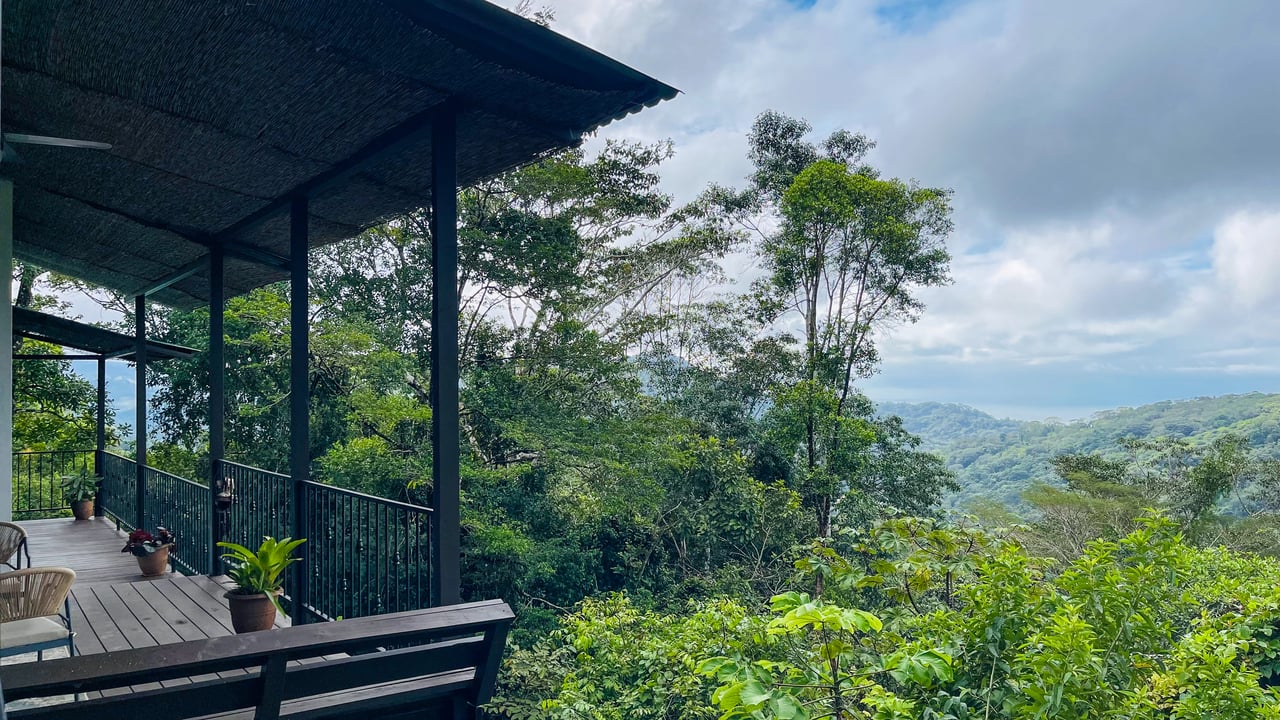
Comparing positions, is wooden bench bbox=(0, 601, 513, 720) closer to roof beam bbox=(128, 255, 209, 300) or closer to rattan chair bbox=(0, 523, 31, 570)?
rattan chair bbox=(0, 523, 31, 570)

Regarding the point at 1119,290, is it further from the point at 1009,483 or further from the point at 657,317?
the point at 657,317

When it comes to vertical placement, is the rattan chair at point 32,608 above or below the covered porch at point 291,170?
below

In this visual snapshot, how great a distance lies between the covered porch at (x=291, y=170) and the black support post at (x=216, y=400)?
0.03 metres

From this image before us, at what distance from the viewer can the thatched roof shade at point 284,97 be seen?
81.9 inches

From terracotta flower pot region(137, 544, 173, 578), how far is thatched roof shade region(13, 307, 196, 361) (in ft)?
7.29

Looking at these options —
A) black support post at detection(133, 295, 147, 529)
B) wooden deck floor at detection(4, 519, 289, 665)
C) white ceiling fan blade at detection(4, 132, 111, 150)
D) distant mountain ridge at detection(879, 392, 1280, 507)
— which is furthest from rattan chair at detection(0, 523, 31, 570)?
distant mountain ridge at detection(879, 392, 1280, 507)

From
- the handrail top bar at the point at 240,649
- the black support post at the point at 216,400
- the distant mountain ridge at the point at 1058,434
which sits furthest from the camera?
the distant mountain ridge at the point at 1058,434

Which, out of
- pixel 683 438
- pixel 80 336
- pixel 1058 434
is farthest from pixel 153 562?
pixel 1058 434

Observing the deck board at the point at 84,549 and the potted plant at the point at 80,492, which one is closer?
the deck board at the point at 84,549

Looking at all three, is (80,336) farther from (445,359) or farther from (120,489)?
(445,359)

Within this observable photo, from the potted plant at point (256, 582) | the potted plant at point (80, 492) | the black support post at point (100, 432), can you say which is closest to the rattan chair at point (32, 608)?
the potted plant at point (256, 582)

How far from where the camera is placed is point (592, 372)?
10109mm

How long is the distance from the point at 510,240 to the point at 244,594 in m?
7.11

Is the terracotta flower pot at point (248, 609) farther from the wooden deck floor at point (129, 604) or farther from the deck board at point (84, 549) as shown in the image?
the deck board at point (84, 549)
